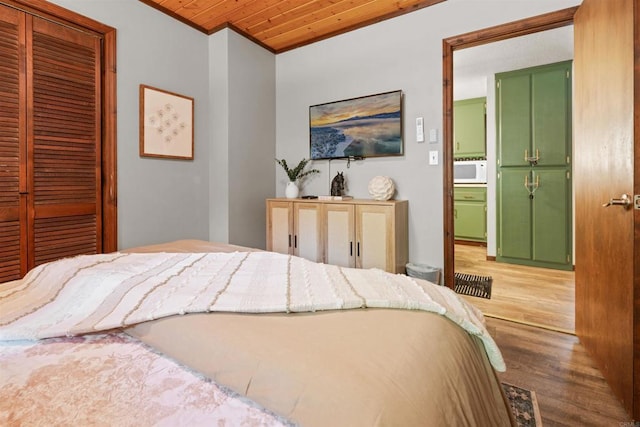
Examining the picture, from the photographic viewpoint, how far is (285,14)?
2947mm

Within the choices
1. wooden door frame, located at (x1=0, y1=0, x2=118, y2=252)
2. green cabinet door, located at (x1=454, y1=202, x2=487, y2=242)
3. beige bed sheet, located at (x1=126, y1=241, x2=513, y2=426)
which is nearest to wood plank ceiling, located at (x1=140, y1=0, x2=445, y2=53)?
wooden door frame, located at (x1=0, y1=0, x2=118, y2=252)

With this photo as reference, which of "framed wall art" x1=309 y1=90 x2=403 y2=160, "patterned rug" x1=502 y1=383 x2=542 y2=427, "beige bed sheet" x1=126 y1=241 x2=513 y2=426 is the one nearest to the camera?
"beige bed sheet" x1=126 y1=241 x2=513 y2=426

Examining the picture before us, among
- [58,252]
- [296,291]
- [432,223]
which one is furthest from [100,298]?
[432,223]

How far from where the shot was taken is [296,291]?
3.36 feet

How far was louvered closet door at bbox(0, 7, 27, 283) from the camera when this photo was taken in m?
2.05

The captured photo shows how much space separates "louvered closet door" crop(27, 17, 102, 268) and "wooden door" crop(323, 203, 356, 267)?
1.80 meters

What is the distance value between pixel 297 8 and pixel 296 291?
8.93 feet

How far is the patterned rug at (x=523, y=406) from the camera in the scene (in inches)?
57.1

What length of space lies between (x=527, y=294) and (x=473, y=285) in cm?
47

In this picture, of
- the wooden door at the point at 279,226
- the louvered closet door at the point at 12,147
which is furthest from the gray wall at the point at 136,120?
the wooden door at the point at 279,226

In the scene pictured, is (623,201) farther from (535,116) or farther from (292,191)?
(535,116)

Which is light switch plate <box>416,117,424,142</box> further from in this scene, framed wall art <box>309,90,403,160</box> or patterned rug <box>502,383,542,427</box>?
patterned rug <box>502,383,542,427</box>

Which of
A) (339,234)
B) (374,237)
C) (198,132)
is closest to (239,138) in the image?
(198,132)

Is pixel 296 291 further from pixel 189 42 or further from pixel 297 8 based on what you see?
pixel 189 42
